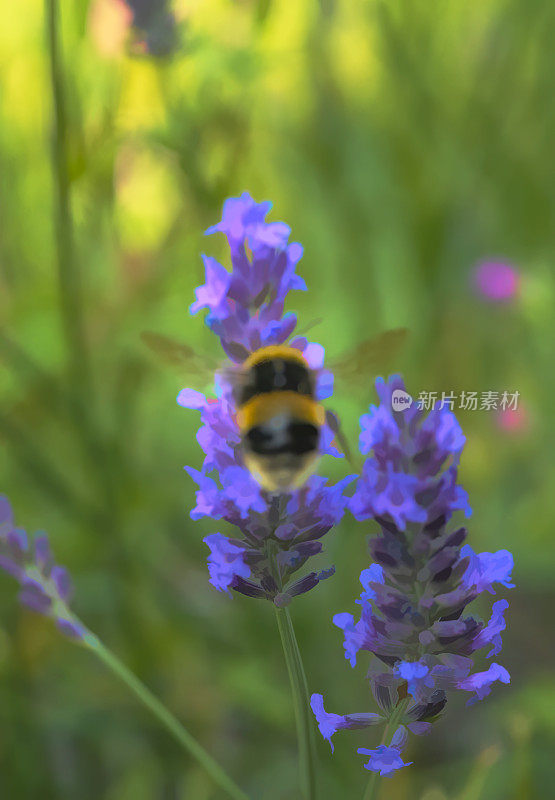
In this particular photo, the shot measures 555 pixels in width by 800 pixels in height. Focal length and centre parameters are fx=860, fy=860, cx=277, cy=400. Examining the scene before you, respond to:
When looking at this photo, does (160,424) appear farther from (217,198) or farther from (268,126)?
(268,126)

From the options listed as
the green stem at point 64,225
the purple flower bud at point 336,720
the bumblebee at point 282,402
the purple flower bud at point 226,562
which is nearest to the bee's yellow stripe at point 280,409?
the bumblebee at point 282,402

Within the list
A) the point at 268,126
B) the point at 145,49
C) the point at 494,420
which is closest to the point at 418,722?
the point at 145,49

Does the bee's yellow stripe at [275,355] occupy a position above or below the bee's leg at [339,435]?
above

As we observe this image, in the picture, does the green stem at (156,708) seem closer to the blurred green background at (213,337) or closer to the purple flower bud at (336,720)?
the purple flower bud at (336,720)

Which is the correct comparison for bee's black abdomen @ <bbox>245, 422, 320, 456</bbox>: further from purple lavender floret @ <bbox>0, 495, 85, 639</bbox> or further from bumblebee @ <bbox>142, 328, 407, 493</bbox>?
purple lavender floret @ <bbox>0, 495, 85, 639</bbox>

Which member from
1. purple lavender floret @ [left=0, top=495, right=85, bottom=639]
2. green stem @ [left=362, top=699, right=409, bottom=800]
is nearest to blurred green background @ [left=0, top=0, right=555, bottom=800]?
green stem @ [left=362, top=699, right=409, bottom=800]

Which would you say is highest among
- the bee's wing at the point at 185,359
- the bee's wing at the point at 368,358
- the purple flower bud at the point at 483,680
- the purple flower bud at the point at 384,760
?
the bee's wing at the point at 185,359

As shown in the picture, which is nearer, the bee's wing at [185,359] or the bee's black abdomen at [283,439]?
the bee's black abdomen at [283,439]

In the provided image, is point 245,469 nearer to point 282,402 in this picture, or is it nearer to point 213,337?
point 282,402

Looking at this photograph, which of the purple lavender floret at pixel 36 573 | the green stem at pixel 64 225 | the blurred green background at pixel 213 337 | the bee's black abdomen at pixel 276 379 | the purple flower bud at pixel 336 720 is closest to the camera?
the purple flower bud at pixel 336 720
